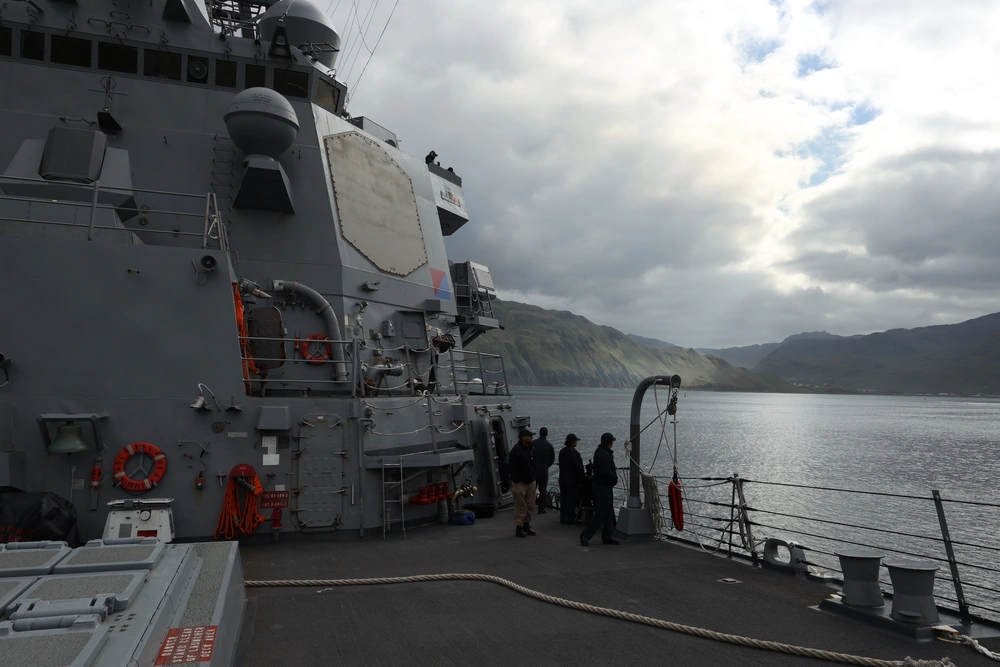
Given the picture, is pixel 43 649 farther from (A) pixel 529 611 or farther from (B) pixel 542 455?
(B) pixel 542 455

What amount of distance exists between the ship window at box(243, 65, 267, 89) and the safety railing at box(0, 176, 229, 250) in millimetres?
2291

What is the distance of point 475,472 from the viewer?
9.62 m

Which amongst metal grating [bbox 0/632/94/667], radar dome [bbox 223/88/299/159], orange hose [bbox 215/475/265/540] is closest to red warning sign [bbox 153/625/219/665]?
metal grating [bbox 0/632/94/667]

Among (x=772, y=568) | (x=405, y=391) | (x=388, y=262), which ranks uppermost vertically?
(x=388, y=262)

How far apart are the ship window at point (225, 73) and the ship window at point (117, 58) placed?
114cm

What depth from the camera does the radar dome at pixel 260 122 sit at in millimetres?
8859

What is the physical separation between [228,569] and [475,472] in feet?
19.3

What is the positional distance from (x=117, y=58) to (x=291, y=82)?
254 centimetres

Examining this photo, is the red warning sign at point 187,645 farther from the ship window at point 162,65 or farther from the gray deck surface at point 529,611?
Answer: the ship window at point 162,65

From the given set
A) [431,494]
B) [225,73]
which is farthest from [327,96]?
[431,494]

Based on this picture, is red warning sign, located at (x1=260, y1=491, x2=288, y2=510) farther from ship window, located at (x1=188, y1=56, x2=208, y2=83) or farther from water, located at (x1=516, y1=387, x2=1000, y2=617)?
ship window, located at (x1=188, y1=56, x2=208, y2=83)

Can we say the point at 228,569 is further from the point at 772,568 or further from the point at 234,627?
the point at 772,568

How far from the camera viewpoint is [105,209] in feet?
26.0

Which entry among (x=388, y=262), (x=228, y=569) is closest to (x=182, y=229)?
(x=388, y=262)
